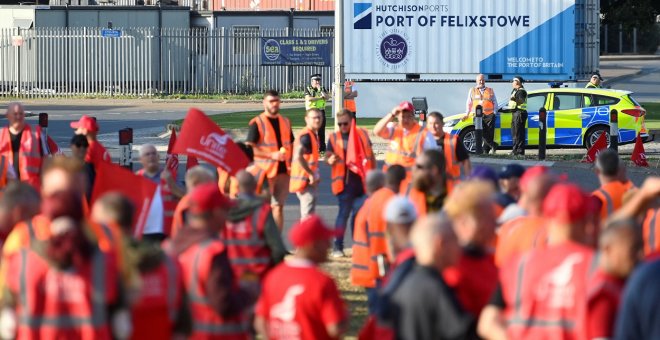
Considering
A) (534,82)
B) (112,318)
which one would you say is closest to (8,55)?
(534,82)

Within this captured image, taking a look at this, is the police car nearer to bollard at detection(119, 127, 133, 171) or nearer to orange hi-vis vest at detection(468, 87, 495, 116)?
orange hi-vis vest at detection(468, 87, 495, 116)

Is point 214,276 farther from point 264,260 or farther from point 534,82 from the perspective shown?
point 534,82

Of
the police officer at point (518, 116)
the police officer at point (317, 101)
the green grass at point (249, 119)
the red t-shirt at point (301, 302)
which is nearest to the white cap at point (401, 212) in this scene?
the red t-shirt at point (301, 302)

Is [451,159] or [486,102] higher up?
[486,102]

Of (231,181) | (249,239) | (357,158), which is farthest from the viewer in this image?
(357,158)

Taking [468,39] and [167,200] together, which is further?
[468,39]

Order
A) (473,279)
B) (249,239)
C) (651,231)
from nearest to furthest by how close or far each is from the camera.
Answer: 1. (473,279)
2. (651,231)
3. (249,239)

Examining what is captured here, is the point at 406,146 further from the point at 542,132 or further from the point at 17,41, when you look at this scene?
the point at 17,41

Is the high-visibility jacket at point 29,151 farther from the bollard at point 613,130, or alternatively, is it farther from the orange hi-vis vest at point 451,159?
the bollard at point 613,130

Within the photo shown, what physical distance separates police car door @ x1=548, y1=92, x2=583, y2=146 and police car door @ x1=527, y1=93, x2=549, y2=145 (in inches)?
8.4

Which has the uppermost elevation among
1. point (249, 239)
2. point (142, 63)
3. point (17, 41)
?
point (17, 41)

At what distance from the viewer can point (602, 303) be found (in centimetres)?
589

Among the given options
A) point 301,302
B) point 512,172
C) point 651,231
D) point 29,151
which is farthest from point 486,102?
point 301,302

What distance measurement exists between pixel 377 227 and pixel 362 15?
2266 cm
